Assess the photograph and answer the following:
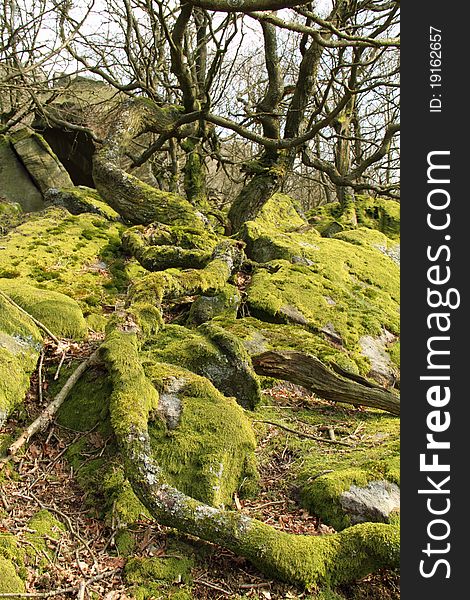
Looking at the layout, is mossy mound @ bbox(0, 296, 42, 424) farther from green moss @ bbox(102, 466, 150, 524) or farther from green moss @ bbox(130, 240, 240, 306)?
green moss @ bbox(130, 240, 240, 306)

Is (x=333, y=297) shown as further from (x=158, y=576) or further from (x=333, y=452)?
(x=158, y=576)

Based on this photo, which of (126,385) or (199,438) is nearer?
(126,385)

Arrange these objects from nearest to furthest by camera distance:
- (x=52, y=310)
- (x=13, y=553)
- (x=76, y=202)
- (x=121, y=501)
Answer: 1. (x=13, y=553)
2. (x=121, y=501)
3. (x=52, y=310)
4. (x=76, y=202)

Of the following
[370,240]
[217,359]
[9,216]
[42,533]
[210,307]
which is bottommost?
[42,533]

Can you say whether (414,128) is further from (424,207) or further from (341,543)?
(341,543)

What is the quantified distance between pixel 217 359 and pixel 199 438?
3.82 feet

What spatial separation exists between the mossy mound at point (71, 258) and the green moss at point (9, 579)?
333 cm

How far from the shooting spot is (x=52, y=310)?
5293 mm


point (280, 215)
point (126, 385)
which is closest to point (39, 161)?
point (280, 215)

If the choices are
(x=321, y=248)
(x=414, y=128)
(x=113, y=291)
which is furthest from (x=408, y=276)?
(x=321, y=248)

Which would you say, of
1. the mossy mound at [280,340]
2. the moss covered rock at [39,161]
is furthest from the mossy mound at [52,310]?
the moss covered rock at [39,161]

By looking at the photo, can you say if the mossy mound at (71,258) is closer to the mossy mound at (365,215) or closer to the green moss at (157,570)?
the green moss at (157,570)

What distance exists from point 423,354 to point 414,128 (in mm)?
Result: 1664

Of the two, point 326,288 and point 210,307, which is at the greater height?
point 326,288
